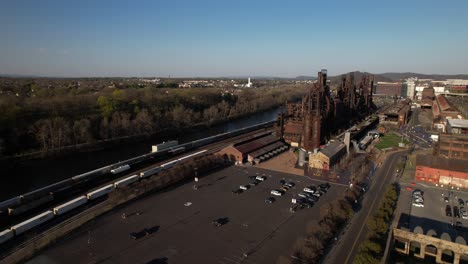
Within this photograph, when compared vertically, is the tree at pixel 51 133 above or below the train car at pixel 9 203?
above

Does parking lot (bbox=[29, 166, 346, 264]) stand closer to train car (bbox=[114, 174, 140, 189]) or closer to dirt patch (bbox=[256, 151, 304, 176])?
train car (bbox=[114, 174, 140, 189])

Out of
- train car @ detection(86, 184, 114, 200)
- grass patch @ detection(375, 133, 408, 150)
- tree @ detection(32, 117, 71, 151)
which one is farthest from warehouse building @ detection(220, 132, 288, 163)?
tree @ detection(32, 117, 71, 151)

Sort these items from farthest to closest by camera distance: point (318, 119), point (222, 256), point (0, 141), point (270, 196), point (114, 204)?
point (318, 119) < point (0, 141) < point (270, 196) < point (114, 204) < point (222, 256)

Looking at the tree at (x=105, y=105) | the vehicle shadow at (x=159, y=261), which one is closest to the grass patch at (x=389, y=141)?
the vehicle shadow at (x=159, y=261)

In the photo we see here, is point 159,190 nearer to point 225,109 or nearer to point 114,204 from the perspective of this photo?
point 114,204

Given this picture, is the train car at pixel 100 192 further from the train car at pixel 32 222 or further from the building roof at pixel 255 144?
the building roof at pixel 255 144

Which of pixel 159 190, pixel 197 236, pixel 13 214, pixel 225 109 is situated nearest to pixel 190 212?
pixel 197 236

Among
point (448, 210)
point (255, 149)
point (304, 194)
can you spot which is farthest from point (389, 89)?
point (304, 194)

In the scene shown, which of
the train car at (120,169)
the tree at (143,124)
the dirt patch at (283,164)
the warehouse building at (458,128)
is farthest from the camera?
the tree at (143,124)
